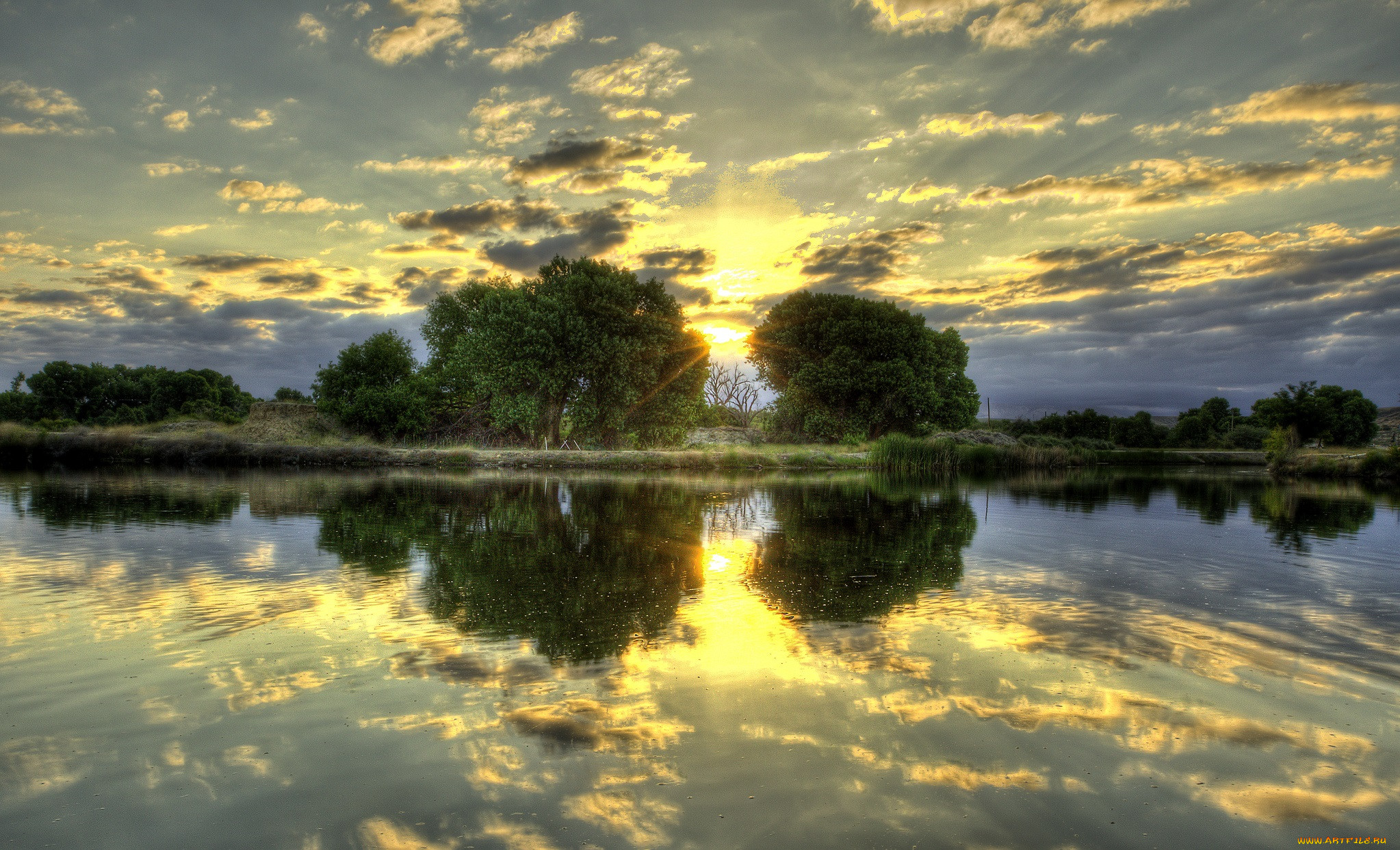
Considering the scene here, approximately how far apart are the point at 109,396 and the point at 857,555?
79276 millimetres

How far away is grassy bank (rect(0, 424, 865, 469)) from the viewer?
1277 inches

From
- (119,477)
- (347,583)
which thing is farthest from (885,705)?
(119,477)

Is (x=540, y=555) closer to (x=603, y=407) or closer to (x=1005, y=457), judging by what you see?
(x=603, y=407)

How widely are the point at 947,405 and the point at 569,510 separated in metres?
44.3

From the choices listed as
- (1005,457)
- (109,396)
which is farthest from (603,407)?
(109,396)

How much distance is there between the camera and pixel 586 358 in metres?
34.9

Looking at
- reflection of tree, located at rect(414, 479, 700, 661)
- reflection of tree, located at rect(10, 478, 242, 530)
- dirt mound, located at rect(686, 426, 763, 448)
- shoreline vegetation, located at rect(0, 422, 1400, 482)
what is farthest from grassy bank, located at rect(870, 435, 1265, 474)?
reflection of tree, located at rect(10, 478, 242, 530)

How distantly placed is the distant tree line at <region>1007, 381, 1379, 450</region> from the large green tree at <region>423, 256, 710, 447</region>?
40630mm

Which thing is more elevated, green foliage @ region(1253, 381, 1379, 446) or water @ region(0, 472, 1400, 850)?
green foliage @ region(1253, 381, 1379, 446)

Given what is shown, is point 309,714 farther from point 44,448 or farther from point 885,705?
point 44,448

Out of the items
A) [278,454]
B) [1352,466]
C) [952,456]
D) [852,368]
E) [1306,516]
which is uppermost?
[852,368]

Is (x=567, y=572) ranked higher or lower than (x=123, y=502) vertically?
higher

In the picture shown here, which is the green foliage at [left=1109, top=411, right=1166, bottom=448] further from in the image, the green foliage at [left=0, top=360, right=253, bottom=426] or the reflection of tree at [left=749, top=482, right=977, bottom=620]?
the green foliage at [left=0, top=360, right=253, bottom=426]

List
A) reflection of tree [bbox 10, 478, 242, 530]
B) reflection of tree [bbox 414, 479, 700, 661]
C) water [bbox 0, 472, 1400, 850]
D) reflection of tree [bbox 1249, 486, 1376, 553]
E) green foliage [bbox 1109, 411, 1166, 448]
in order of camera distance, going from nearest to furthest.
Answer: water [bbox 0, 472, 1400, 850] < reflection of tree [bbox 414, 479, 700, 661] < reflection of tree [bbox 10, 478, 242, 530] < reflection of tree [bbox 1249, 486, 1376, 553] < green foliage [bbox 1109, 411, 1166, 448]
